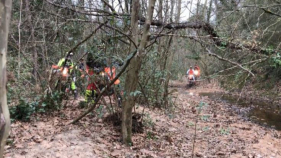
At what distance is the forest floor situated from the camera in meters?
4.46

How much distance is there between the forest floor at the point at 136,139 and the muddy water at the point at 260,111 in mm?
1017

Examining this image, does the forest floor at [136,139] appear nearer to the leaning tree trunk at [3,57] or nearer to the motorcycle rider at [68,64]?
the motorcycle rider at [68,64]

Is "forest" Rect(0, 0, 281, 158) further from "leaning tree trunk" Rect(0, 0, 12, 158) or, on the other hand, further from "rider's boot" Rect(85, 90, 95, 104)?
"leaning tree trunk" Rect(0, 0, 12, 158)

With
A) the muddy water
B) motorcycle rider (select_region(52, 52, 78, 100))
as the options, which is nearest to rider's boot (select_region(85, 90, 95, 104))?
motorcycle rider (select_region(52, 52, 78, 100))

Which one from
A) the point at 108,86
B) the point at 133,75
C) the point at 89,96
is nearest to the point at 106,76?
the point at 108,86

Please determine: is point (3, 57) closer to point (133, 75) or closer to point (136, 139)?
point (133, 75)

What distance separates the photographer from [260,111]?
11617 millimetres

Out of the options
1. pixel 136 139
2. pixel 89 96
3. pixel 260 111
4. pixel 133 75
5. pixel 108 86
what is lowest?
pixel 260 111

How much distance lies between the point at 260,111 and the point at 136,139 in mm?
8052

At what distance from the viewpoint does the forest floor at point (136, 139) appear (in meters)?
4.46

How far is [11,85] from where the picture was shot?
19.7 ft

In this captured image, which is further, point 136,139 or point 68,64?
point 68,64

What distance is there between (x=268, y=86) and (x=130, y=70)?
13.8 meters

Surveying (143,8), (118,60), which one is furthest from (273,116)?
(118,60)
